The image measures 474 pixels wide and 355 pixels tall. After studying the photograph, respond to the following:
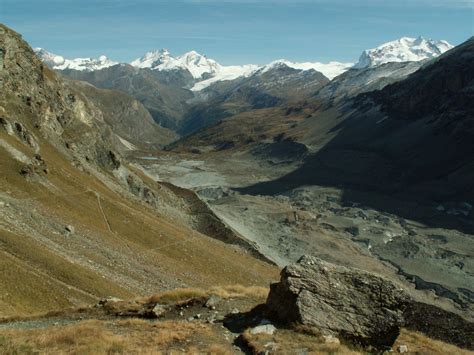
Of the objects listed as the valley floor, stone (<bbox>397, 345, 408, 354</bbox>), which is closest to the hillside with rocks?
stone (<bbox>397, 345, 408, 354</bbox>)

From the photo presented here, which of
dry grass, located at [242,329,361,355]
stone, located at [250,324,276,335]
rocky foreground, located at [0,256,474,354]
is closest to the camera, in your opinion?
dry grass, located at [242,329,361,355]

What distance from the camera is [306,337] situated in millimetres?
22547

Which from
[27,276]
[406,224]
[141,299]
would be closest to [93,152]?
[27,276]

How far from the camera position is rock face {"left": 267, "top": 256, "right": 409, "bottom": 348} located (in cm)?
2322

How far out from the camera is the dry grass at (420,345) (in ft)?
76.6

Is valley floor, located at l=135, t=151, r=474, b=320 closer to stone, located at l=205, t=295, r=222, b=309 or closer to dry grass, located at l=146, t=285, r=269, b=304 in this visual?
dry grass, located at l=146, t=285, r=269, b=304

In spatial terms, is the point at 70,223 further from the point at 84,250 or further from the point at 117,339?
the point at 117,339

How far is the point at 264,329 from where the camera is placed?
2323 centimetres

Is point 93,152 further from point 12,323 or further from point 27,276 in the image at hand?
point 12,323

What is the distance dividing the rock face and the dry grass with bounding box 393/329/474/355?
1137mm

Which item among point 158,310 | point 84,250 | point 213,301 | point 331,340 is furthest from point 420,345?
point 84,250

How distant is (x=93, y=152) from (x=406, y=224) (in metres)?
97.8

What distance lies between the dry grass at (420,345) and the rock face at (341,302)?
1.14 meters

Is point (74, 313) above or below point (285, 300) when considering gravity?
below
